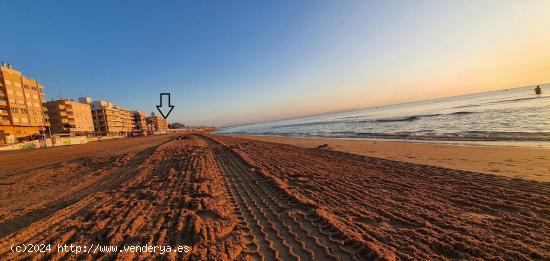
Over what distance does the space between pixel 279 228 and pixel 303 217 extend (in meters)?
0.67

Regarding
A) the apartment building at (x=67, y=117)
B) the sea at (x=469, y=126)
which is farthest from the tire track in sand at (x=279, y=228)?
the apartment building at (x=67, y=117)

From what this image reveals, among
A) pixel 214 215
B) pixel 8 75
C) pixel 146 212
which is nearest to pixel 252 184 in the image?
pixel 214 215

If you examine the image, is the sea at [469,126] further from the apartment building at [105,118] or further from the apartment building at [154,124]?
the apartment building at [154,124]

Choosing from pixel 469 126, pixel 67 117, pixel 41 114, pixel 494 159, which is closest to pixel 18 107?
pixel 41 114

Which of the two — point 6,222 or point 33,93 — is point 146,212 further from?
point 33,93

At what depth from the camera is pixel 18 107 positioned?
55.2 meters

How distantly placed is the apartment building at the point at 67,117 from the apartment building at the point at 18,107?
12304 mm

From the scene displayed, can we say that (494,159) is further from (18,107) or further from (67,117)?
(67,117)

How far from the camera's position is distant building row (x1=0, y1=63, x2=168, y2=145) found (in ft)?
172

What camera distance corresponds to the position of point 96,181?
9.46 meters

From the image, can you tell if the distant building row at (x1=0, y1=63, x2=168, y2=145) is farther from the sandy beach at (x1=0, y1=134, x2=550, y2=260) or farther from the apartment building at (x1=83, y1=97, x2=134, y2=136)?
the sandy beach at (x1=0, y1=134, x2=550, y2=260)

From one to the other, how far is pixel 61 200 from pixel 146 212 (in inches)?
147

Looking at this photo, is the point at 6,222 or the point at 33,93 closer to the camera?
the point at 6,222

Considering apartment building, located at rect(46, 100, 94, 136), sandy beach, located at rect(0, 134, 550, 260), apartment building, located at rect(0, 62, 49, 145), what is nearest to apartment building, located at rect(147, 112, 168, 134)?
apartment building, located at rect(46, 100, 94, 136)
